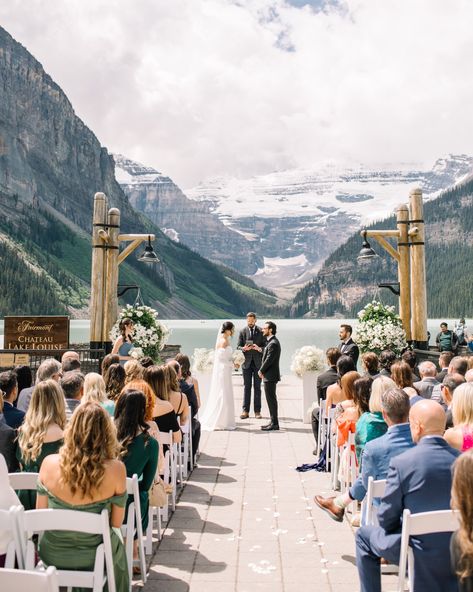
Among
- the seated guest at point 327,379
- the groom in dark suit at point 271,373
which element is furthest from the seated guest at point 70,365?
the groom in dark suit at point 271,373

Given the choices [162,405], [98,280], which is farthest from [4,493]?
[98,280]

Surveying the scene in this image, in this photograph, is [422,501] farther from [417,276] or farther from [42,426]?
[417,276]

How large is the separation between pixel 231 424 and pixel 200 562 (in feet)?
22.4

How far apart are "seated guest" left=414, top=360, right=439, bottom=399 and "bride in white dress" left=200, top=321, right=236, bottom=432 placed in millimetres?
→ 4274

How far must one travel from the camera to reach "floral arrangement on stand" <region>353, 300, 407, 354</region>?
13195mm

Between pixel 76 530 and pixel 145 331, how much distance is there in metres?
10.5

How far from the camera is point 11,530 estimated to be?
324 centimetres

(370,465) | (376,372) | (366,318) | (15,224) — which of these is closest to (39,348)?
(366,318)

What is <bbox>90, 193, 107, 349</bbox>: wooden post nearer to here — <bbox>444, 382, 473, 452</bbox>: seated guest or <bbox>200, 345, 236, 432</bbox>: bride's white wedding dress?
<bbox>200, 345, 236, 432</bbox>: bride's white wedding dress

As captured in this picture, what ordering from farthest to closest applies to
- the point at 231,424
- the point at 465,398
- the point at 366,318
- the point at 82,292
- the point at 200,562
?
the point at 82,292, the point at 366,318, the point at 231,424, the point at 200,562, the point at 465,398

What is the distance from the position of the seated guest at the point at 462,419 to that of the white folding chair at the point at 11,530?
2941 millimetres

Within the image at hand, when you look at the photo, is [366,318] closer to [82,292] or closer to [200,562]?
[200,562]

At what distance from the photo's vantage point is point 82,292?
166m

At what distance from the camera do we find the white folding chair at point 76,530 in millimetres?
3184
